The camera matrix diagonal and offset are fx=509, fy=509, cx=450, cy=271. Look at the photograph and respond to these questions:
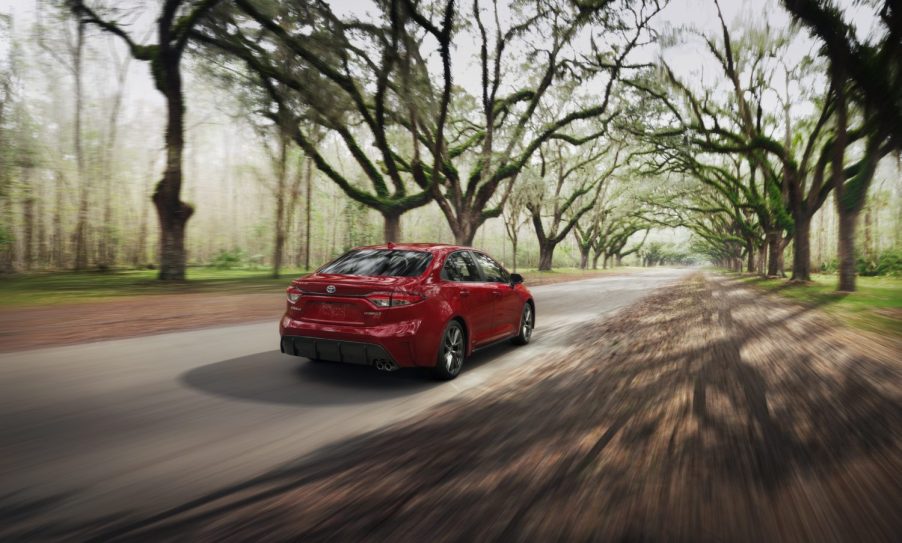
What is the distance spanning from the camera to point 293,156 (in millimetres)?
28781

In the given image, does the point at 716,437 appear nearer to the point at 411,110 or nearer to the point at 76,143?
the point at 411,110

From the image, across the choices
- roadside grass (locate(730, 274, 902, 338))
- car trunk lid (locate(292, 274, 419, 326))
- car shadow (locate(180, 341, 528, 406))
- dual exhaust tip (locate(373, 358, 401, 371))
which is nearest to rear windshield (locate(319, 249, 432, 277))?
car trunk lid (locate(292, 274, 419, 326))

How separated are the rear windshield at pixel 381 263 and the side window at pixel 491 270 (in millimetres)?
1361

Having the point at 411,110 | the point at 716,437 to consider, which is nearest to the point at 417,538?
the point at 716,437

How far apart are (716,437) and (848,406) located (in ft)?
6.17

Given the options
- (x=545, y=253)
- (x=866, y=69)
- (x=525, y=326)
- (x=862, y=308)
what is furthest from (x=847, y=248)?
(x=545, y=253)

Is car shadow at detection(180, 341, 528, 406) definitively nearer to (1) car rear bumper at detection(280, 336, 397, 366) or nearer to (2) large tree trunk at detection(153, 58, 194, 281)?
(1) car rear bumper at detection(280, 336, 397, 366)

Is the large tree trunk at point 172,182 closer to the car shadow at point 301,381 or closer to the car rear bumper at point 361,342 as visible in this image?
the car shadow at point 301,381

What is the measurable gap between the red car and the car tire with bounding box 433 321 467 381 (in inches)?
0.4

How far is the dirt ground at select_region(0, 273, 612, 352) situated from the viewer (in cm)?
774

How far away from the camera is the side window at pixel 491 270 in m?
7.00

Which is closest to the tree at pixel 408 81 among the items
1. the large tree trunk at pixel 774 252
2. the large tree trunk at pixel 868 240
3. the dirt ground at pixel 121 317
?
the dirt ground at pixel 121 317

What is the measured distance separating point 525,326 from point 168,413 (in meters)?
5.16

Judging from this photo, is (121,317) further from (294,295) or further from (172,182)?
(172,182)
